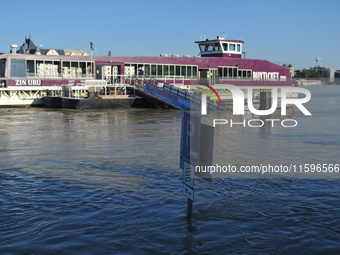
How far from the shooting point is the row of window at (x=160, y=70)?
1677 inches

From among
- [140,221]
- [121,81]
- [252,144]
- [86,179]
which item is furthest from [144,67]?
[140,221]

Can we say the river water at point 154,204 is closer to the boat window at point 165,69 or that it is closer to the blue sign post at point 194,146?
the blue sign post at point 194,146

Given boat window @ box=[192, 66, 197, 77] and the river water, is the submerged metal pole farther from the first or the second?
boat window @ box=[192, 66, 197, 77]

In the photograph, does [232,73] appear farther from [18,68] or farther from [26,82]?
[18,68]

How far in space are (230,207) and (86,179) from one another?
3705mm

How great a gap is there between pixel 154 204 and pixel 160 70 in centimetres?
3724

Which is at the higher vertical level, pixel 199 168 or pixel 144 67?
pixel 144 67

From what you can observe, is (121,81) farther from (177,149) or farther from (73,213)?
(73,213)

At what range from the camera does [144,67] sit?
142 ft

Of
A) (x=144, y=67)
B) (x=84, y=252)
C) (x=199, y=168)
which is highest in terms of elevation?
(x=144, y=67)

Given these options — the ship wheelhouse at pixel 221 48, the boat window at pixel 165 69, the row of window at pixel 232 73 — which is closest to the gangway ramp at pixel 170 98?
the boat window at pixel 165 69

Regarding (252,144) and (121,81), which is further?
(121,81)

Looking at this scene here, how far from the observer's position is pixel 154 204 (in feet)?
25.5

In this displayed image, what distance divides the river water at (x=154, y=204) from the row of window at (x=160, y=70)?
28.9 meters
